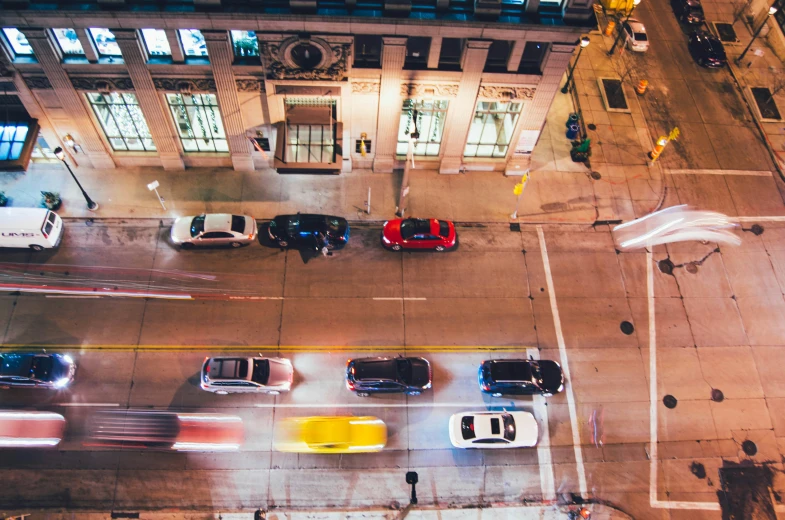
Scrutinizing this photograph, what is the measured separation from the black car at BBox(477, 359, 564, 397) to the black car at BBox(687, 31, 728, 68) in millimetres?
25793

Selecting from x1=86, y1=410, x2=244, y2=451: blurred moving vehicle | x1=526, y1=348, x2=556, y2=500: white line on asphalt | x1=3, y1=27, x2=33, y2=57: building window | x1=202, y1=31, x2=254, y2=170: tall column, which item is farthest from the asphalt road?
x1=3, y1=27, x2=33, y2=57: building window

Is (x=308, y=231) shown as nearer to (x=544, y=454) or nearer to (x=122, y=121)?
(x=122, y=121)

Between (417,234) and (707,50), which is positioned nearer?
(417,234)

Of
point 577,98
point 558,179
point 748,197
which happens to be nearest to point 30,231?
point 558,179

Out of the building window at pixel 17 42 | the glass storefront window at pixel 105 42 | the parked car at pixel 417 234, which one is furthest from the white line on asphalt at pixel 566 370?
the building window at pixel 17 42

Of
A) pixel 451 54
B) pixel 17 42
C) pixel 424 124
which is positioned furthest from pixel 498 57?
pixel 17 42

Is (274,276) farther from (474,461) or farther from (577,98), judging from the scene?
(577,98)

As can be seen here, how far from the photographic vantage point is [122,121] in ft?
89.5

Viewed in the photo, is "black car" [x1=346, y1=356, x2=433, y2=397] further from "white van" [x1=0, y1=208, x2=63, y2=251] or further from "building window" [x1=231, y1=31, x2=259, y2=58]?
"white van" [x1=0, y1=208, x2=63, y2=251]

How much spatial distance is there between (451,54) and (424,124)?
405 cm

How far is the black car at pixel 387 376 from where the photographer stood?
23.1m

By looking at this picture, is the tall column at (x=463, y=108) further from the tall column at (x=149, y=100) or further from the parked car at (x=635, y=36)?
the parked car at (x=635, y=36)

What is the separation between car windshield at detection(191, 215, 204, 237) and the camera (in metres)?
26.3

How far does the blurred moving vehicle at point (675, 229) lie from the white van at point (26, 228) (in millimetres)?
28489
